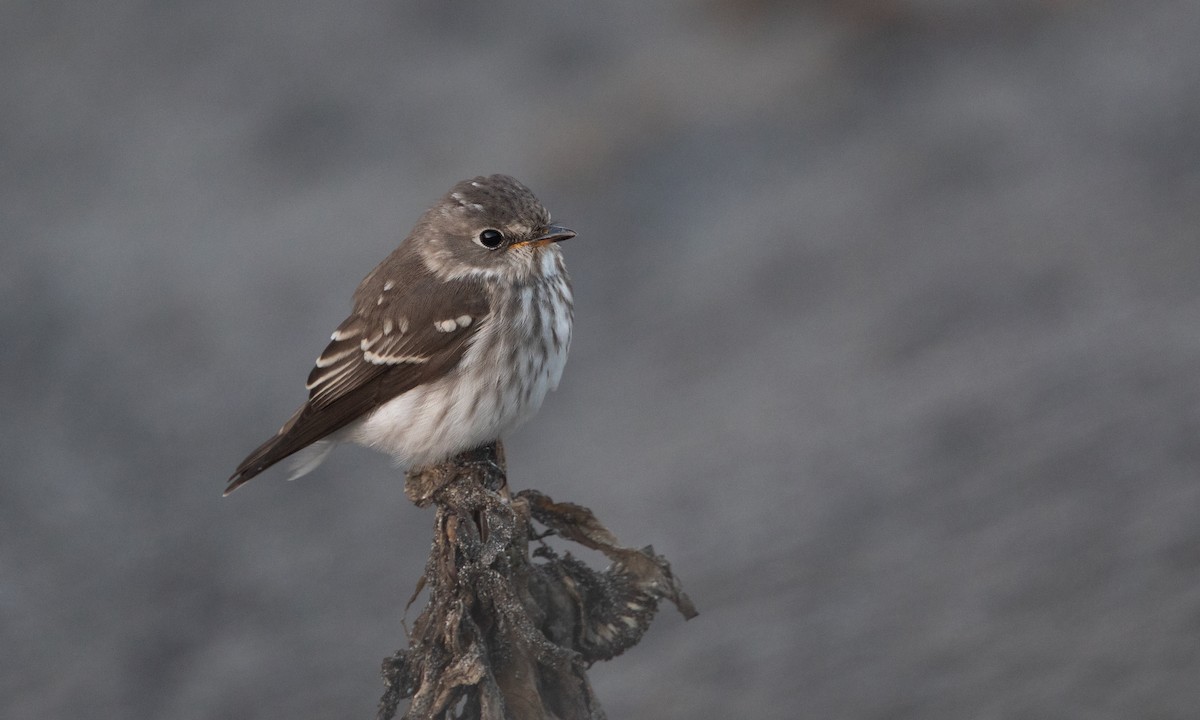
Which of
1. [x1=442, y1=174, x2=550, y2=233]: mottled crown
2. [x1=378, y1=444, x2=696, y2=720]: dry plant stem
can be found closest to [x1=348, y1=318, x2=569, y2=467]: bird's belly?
[x1=442, y1=174, x2=550, y2=233]: mottled crown

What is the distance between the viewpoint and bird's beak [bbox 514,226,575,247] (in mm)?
6438

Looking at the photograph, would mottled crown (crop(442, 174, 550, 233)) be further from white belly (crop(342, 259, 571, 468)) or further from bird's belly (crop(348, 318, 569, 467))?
bird's belly (crop(348, 318, 569, 467))

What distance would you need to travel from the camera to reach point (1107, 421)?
32.1 ft

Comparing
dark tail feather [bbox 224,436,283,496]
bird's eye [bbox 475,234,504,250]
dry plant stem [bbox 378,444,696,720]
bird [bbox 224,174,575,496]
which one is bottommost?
dry plant stem [bbox 378,444,696,720]

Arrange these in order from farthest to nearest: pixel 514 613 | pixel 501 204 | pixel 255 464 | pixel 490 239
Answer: pixel 490 239, pixel 501 204, pixel 255 464, pixel 514 613

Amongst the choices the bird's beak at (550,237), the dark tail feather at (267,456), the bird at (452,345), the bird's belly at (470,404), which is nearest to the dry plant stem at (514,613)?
the bird's belly at (470,404)

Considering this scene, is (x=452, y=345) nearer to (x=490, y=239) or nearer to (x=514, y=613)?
(x=490, y=239)

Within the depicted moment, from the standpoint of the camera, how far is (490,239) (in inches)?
258

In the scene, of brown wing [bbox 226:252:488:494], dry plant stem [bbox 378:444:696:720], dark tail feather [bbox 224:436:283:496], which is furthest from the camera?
brown wing [bbox 226:252:488:494]

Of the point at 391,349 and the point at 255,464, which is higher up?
the point at 391,349

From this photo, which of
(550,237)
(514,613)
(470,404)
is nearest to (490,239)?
(550,237)

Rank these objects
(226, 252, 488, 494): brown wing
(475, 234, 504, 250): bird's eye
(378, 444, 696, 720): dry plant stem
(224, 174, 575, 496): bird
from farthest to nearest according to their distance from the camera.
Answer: (475, 234, 504, 250): bird's eye, (226, 252, 488, 494): brown wing, (224, 174, 575, 496): bird, (378, 444, 696, 720): dry plant stem

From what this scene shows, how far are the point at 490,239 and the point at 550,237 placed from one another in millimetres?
312

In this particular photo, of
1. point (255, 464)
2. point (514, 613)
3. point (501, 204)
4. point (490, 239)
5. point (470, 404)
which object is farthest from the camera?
point (490, 239)
